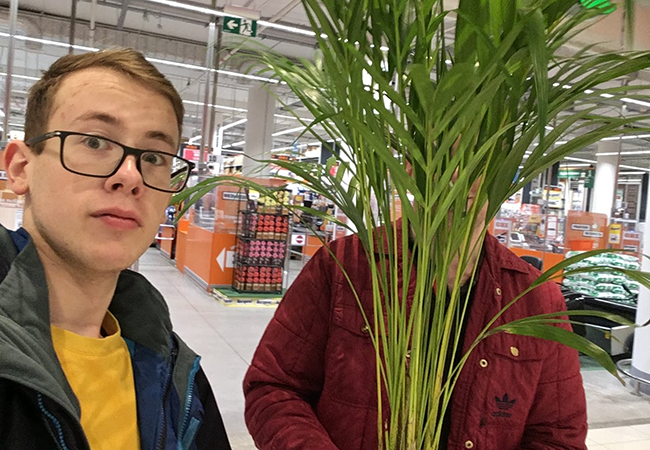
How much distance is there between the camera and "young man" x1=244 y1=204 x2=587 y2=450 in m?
1.32

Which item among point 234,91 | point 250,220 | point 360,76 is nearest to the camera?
point 360,76

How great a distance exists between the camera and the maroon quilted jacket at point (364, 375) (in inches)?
51.9

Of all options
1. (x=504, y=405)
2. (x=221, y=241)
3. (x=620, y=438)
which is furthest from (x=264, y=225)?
(x=504, y=405)

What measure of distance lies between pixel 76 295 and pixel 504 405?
0.98m

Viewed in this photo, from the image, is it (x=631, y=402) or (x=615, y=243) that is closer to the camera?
(x=631, y=402)

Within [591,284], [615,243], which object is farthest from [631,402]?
[615,243]

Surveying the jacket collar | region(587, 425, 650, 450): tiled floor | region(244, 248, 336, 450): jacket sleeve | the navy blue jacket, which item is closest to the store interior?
region(587, 425, 650, 450): tiled floor

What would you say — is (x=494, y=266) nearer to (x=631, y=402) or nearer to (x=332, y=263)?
(x=332, y=263)

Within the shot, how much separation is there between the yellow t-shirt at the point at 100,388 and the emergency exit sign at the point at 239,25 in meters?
7.43

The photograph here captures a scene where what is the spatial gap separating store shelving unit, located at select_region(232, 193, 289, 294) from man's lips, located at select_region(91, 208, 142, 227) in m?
7.52

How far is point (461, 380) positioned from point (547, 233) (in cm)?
1019

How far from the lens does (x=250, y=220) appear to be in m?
8.46

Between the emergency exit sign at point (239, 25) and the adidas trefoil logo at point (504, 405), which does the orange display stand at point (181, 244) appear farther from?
the adidas trefoil logo at point (504, 405)

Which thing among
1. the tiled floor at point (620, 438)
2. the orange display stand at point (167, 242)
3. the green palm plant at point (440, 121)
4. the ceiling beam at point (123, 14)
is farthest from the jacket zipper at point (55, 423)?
the orange display stand at point (167, 242)
